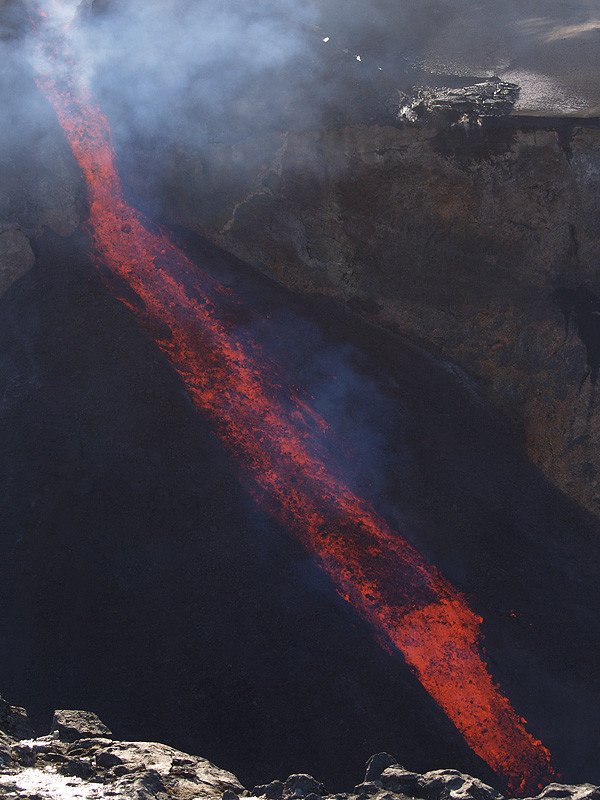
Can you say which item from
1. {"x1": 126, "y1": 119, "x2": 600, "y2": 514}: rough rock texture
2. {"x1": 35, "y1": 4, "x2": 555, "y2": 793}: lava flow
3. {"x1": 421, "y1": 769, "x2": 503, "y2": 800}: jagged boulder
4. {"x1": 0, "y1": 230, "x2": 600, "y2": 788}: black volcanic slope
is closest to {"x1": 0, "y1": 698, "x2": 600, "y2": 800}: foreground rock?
{"x1": 421, "y1": 769, "x2": 503, "y2": 800}: jagged boulder

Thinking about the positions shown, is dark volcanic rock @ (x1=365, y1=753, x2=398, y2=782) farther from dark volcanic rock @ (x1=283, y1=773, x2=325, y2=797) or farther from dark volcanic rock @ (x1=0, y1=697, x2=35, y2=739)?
dark volcanic rock @ (x1=0, y1=697, x2=35, y2=739)

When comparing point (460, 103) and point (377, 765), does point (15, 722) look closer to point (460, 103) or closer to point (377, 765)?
point (377, 765)

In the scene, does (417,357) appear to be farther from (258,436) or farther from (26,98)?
(26,98)

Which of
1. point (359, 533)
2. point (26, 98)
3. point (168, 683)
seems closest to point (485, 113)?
point (359, 533)

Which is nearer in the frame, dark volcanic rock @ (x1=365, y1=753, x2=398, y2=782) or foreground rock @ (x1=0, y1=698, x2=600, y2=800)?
foreground rock @ (x1=0, y1=698, x2=600, y2=800)

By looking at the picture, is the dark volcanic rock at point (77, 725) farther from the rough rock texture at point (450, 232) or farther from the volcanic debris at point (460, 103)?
the volcanic debris at point (460, 103)

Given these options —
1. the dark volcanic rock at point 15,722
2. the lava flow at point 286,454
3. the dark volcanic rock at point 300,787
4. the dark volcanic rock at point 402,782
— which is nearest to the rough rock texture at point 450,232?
the lava flow at point 286,454

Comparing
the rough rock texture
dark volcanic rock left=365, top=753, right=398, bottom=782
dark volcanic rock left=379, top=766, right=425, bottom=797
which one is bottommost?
dark volcanic rock left=365, top=753, right=398, bottom=782

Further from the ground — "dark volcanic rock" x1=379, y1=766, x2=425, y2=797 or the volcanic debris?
the volcanic debris
